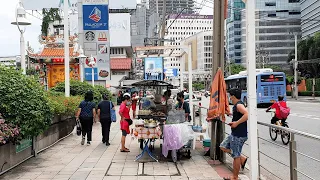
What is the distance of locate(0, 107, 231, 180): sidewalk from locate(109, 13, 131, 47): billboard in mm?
54719

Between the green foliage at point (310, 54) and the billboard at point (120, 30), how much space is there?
28.8m

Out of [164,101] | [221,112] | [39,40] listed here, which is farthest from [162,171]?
[39,40]

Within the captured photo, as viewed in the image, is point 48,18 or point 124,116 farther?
point 48,18

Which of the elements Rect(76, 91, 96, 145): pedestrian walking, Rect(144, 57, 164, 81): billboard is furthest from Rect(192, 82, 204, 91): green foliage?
Rect(76, 91, 96, 145): pedestrian walking

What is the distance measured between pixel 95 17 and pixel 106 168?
12.0 m

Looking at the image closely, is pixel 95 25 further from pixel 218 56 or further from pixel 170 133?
pixel 170 133

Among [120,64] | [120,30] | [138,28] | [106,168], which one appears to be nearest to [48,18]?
[120,64]

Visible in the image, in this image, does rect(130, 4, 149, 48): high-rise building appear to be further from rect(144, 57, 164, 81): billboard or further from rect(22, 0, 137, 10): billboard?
rect(144, 57, 164, 81): billboard

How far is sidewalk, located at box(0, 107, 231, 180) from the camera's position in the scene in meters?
7.39

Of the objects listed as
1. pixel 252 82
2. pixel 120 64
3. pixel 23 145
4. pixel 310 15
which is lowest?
pixel 23 145

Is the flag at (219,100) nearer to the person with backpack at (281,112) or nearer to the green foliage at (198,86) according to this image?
the person with backpack at (281,112)

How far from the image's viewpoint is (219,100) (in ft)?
26.3

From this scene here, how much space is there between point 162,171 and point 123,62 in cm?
5303

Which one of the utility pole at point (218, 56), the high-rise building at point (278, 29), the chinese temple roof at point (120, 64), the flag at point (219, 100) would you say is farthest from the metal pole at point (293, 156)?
the high-rise building at point (278, 29)
